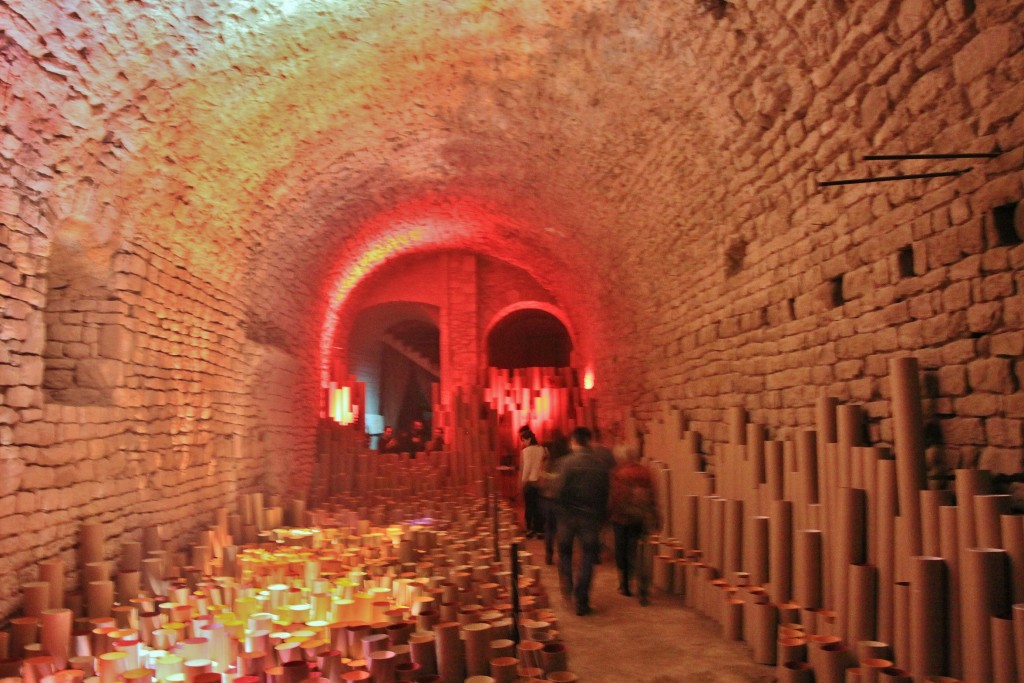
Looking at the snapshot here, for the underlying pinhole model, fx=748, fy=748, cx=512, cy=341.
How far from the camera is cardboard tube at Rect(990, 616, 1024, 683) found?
8.82ft

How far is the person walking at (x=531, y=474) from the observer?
25.1ft

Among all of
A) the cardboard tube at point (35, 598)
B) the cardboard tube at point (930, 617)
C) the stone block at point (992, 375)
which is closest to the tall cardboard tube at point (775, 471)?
the stone block at point (992, 375)

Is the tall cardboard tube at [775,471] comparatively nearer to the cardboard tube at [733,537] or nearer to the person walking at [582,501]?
the cardboard tube at [733,537]

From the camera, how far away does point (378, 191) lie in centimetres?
922

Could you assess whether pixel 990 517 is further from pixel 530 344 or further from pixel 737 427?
pixel 530 344

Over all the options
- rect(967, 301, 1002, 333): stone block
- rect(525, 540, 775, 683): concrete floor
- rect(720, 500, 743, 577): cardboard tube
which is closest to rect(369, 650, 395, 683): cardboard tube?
rect(525, 540, 775, 683): concrete floor

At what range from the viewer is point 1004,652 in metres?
2.71

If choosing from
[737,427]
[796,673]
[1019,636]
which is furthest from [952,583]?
[737,427]

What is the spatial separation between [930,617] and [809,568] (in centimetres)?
91

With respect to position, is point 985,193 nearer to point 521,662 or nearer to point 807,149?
point 807,149

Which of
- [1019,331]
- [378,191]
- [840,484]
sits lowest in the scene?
[840,484]

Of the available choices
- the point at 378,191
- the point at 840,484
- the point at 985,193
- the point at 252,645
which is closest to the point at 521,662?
the point at 252,645

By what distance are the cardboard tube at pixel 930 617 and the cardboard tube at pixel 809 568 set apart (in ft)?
2.76

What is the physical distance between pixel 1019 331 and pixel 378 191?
7.40 m
